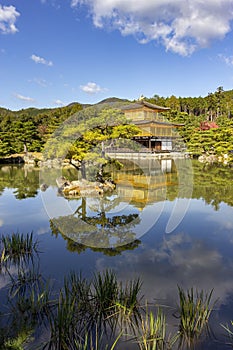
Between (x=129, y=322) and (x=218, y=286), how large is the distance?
198 cm

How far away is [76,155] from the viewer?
42.6 ft

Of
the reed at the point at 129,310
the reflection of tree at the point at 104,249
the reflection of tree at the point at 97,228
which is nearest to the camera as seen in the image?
the reed at the point at 129,310

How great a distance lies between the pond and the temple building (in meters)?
17.2

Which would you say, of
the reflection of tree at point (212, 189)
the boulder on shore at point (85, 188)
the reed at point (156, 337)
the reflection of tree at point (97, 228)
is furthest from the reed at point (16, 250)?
the reflection of tree at point (212, 189)

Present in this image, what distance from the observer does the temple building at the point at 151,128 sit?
31234 mm

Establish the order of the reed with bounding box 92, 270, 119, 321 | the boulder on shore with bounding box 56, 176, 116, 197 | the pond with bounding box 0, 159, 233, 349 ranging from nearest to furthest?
the reed with bounding box 92, 270, 119, 321, the pond with bounding box 0, 159, 233, 349, the boulder on shore with bounding box 56, 176, 116, 197

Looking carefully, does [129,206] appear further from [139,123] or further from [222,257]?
[139,123]

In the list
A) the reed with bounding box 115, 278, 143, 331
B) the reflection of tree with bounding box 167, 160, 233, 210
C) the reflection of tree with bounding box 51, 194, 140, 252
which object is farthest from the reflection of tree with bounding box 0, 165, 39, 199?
the reed with bounding box 115, 278, 143, 331

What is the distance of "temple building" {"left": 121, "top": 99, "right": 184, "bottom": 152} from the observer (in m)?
31.2

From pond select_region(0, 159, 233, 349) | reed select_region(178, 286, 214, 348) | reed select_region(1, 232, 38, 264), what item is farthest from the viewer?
reed select_region(1, 232, 38, 264)

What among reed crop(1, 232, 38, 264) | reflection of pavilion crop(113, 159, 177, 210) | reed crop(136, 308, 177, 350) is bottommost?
reed crop(136, 308, 177, 350)

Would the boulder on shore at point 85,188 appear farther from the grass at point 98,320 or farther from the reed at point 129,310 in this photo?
the reed at point 129,310

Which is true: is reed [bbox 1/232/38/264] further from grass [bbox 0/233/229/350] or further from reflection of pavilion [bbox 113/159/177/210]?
reflection of pavilion [bbox 113/159/177/210]

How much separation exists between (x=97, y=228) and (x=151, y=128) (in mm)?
24657
